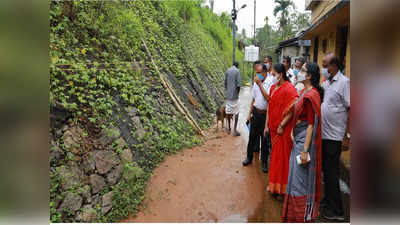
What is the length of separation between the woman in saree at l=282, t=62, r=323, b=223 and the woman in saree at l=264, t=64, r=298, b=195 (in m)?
0.30

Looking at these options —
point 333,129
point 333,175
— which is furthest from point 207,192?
point 333,129

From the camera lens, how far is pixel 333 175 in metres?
2.70

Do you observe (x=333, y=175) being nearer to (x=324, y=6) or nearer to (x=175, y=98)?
(x=175, y=98)

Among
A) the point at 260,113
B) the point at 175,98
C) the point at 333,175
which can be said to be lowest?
the point at 333,175

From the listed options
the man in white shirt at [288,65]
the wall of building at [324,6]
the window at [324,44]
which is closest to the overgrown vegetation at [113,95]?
the man in white shirt at [288,65]

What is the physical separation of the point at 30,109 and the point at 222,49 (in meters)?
17.3

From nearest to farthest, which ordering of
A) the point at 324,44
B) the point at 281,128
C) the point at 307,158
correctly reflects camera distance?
the point at 307,158, the point at 281,128, the point at 324,44

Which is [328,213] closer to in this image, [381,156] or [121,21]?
[381,156]

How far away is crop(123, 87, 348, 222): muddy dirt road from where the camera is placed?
296cm

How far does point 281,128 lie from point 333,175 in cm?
76

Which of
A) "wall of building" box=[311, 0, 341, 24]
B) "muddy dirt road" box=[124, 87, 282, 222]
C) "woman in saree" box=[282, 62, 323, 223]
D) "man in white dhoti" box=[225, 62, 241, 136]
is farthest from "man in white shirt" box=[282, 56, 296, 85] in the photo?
"wall of building" box=[311, 0, 341, 24]

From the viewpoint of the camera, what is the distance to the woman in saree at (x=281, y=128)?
9.80 ft

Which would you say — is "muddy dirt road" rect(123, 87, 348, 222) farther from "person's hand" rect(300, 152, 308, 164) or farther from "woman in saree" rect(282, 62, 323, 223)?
"person's hand" rect(300, 152, 308, 164)

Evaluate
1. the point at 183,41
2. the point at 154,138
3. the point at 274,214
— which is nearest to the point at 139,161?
the point at 154,138
